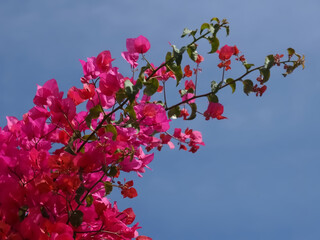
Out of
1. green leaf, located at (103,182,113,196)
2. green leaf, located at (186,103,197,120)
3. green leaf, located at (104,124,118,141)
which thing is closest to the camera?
green leaf, located at (104,124,118,141)

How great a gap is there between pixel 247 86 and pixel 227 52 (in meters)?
0.23

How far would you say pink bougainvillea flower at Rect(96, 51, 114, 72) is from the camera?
1.96 metres

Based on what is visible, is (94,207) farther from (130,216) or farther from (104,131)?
(104,131)

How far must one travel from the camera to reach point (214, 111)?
203 cm

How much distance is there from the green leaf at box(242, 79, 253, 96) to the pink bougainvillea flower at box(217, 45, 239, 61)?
183 mm

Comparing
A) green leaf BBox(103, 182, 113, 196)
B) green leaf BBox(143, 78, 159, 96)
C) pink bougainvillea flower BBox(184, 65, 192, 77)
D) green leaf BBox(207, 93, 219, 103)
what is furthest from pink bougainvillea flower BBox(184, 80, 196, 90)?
green leaf BBox(103, 182, 113, 196)

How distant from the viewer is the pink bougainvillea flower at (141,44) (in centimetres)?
197

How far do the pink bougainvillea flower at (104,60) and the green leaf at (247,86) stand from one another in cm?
67

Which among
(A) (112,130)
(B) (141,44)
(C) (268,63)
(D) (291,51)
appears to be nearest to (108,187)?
(A) (112,130)

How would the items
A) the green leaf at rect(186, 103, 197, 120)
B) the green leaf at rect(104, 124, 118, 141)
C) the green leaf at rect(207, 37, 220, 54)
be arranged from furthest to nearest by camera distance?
1. the green leaf at rect(186, 103, 197, 120)
2. the green leaf at rect(207, 37, 220, 54)
3. the green leaf at rect(104, 124, 118, 141)

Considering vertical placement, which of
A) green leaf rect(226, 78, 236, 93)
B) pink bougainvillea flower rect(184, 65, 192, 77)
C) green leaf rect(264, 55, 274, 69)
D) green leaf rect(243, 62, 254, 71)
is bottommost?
green leaf rect(226, 78, 236, 93)

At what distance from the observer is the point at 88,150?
178 centimetres

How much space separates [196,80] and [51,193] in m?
0.96

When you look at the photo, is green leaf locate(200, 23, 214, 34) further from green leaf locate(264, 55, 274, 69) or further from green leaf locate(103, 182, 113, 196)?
green leaf locate(103, 182, 113, 196)
